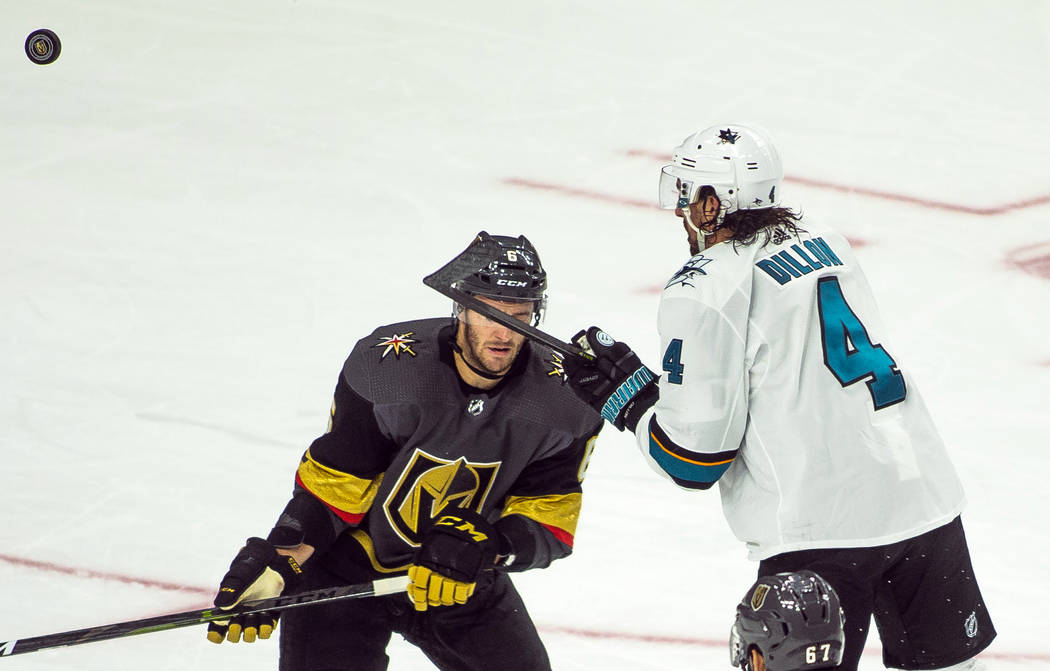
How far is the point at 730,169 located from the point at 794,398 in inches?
17.2

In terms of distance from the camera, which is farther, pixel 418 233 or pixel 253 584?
pixel 418 233

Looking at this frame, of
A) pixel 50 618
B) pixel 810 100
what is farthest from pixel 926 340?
pixel 50 618

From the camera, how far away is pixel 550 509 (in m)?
2.64

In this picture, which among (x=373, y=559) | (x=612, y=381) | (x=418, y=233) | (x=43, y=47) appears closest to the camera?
(x=612, y=381)

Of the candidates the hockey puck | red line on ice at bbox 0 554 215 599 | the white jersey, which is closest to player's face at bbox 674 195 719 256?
the white jersey

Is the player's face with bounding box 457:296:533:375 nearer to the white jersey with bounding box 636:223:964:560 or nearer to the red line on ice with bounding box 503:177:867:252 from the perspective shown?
the white jersey with bounding box 636:223:964:560

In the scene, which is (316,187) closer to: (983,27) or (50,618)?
(50,618)

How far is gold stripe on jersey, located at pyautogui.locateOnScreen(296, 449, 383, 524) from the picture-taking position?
2551mm

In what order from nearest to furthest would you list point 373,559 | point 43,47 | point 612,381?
point 612,381
point 373,559
point 43,47

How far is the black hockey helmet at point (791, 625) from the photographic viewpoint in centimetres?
187

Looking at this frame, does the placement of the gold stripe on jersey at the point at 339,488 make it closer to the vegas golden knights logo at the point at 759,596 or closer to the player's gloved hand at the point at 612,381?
the player's gloved hand at the point at 612,381

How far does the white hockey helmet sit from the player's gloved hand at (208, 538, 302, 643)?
991 mm

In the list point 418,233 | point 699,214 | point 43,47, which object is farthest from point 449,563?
point 43,47

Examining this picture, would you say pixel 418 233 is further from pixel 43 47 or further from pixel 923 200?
pixel 923 200
